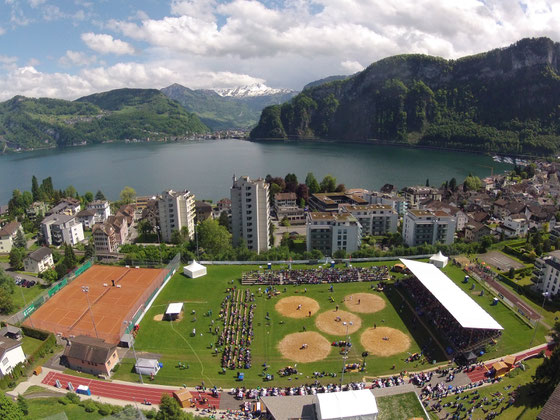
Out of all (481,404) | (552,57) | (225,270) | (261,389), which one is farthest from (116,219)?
(552,57)

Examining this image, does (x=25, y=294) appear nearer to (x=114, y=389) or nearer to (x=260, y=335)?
(x=114, y=389)

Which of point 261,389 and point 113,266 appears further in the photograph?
point 113,266

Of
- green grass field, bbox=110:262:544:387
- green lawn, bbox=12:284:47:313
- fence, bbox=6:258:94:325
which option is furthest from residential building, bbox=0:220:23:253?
green grass field, bbox=110:262:544:387

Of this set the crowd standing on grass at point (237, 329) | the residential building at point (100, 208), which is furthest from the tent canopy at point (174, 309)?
the residential building at point (100, 208)

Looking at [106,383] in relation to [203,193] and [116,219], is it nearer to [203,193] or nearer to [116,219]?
[116,219]

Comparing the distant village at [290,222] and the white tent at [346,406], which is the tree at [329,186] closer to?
the distant village at [290,222]

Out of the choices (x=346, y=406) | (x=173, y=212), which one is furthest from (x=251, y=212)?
(x=346, y=406)
